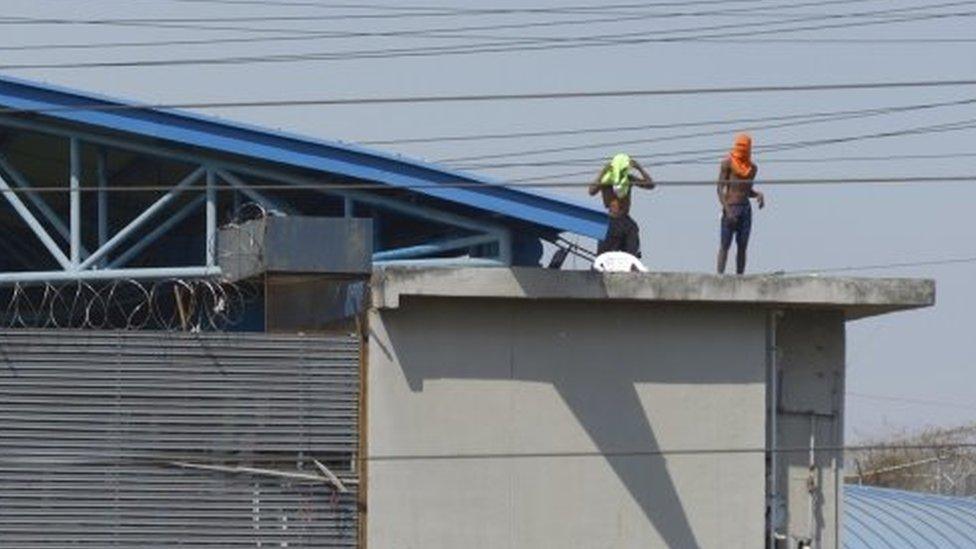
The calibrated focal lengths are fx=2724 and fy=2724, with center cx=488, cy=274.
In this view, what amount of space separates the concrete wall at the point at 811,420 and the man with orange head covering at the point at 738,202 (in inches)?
25.8

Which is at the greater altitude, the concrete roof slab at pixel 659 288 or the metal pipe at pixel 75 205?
the metal pipe at pixel 75 205

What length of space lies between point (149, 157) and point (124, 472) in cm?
822

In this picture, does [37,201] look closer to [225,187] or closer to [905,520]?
[225,187]

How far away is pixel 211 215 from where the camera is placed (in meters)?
25.3

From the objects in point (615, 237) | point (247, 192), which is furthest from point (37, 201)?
point (615, 237)

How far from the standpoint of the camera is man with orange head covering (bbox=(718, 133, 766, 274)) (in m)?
20.7

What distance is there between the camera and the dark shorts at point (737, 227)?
68.0ft

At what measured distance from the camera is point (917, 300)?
20172 millimetres

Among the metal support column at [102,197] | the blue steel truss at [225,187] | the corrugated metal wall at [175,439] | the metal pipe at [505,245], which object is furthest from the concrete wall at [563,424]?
the metal pipe at [505,245]

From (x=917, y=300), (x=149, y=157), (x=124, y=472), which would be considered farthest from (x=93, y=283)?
(x=917, y=300)

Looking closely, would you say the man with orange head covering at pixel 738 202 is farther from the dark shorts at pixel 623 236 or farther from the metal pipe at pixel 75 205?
the metal pipe at pixel 75 205

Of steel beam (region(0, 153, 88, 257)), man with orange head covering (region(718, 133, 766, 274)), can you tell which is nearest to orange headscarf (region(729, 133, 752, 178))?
man with orange head covering (region(718, 133, 766, 274))

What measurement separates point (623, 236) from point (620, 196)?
34cm

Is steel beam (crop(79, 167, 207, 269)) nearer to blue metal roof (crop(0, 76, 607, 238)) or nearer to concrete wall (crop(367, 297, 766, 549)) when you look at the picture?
blue metal roof (crop(0, 76, 607, 238))
